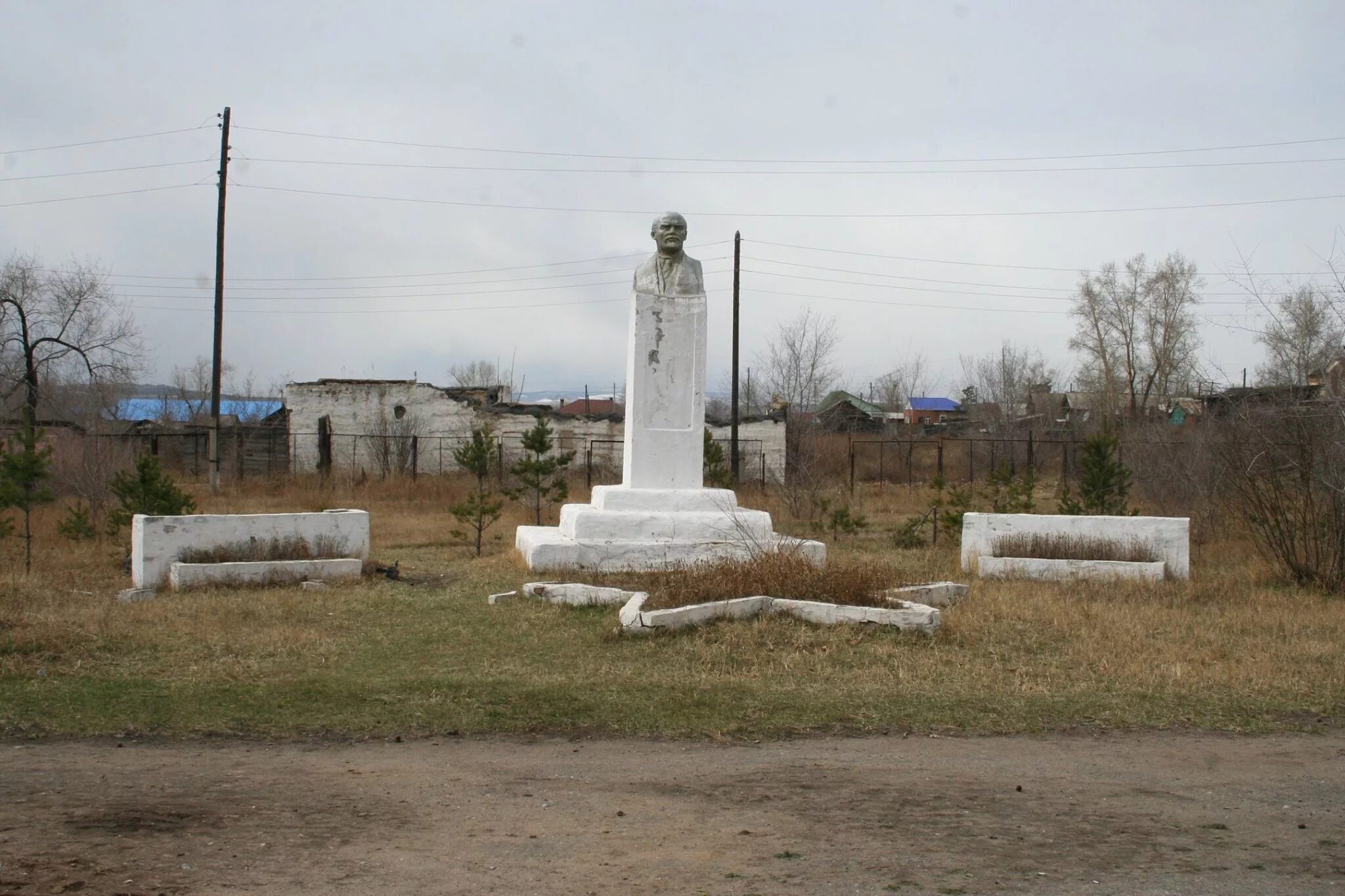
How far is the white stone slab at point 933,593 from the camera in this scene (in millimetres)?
10664

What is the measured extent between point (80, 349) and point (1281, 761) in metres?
36.1

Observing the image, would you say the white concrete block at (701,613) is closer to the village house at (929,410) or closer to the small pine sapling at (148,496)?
the small pine sapling at (148,496)

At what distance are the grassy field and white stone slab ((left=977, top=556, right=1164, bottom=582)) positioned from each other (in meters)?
0.61

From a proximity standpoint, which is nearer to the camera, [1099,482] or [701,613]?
[701,613]

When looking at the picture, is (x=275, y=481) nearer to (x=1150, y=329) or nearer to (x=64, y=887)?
(x=64, y=887)

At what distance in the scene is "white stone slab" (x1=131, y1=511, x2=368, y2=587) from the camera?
12.1 metres

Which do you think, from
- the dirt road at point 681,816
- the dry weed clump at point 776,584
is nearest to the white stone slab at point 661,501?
the dry weed clump at point 776,584

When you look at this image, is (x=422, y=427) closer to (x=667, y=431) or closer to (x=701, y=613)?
(x=667, y=431)

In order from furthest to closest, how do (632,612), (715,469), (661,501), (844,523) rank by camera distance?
(715,469)
(844,523)
(661,501)
(632,612)

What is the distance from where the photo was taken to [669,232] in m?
13.8

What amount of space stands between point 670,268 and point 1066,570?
5683mm

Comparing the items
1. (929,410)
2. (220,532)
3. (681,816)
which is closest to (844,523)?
(220,532)

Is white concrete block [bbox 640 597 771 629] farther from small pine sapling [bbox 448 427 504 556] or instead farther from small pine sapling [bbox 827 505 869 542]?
small pine sapling [bbox 827 505 869 542]

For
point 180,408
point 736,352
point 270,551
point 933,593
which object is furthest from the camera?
point 180,408
